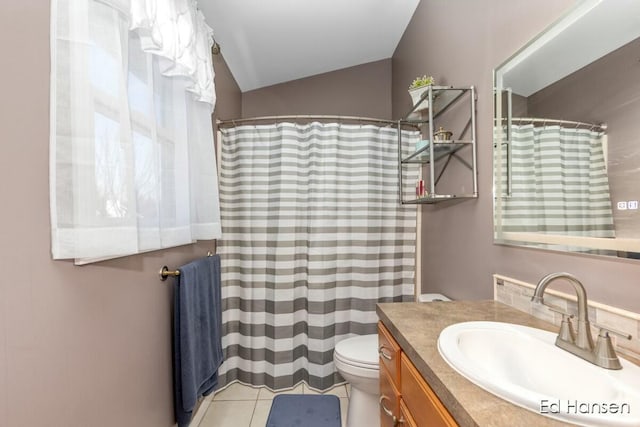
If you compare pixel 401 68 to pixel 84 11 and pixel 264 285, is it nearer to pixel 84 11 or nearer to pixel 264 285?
pixel 264 285

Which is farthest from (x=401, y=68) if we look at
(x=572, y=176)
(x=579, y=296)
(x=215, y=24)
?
(x=579, y=296)

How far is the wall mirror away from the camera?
2.47ft

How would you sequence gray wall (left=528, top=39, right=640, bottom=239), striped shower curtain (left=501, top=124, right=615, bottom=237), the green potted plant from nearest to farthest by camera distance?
gray wall (left=528, top=39, right=640, bottom=239), striped shower curtain (left=501, top=124, right=615, bottom=237), the green potted plant

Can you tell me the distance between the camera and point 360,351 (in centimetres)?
158

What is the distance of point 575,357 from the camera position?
2.40ft

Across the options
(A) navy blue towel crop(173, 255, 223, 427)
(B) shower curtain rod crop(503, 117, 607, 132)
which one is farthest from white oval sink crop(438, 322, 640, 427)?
(A) navy blue towel crop(173, 255, 223, 427)

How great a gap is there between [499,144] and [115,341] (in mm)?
1610

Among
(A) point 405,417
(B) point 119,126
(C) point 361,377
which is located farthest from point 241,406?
(B) point 119,126

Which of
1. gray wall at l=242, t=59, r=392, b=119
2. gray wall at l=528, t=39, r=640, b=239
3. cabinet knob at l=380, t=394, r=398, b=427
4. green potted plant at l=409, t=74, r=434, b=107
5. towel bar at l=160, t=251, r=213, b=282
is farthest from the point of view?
gray wall at l=242, t=59, r=392, b=119

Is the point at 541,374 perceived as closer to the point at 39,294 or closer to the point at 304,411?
the point at 39,294

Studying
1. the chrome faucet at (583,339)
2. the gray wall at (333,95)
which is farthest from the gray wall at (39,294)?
the gray wall at (333,95)

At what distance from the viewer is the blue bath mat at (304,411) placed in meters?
1.72

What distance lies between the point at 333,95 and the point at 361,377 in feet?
7.81

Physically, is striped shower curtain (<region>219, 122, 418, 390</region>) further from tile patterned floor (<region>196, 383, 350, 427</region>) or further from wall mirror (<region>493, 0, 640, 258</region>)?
wall mirror (<region>493, 0, 640, 258</region>)
